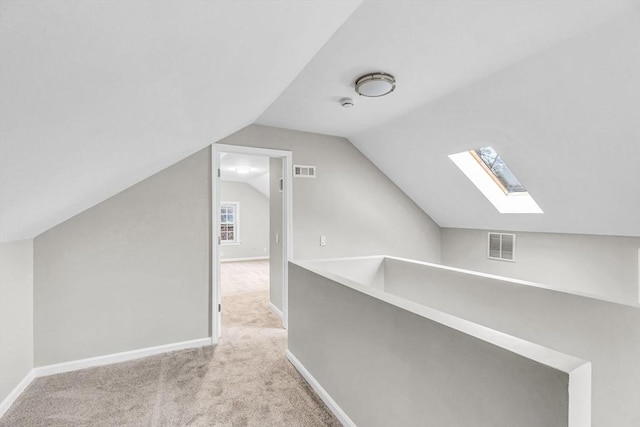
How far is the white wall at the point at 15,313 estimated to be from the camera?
1.94 metres

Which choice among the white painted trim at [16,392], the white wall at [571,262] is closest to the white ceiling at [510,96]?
the white wall at [571,262]

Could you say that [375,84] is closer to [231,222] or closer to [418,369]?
[418,369]

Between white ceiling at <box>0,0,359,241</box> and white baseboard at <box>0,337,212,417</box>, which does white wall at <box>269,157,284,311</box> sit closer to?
white baseboard at <box>0,337,212,417</box>

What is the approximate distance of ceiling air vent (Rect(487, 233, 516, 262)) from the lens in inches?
137

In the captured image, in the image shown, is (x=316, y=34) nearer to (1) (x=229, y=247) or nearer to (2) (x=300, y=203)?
(2) (x=300, y=203)

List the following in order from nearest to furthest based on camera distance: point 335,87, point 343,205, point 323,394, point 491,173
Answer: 1. point 323,394
2. point 335,87
3. point 491,173
4. point 343,205

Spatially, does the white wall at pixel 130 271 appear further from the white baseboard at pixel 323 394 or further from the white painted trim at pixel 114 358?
the white baseboard at pixel 323 394

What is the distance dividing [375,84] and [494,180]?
78.4 inches

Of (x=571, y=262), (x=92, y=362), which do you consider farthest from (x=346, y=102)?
(x=92, y=362)

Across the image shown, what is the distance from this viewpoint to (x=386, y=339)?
1.41 metres

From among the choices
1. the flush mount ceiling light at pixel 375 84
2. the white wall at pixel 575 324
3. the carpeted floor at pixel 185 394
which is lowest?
the carpeted floor at pixel 185 394

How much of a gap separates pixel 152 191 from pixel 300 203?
Result: 1.49 meters

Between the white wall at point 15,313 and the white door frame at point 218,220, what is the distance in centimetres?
133

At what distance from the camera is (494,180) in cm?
332
